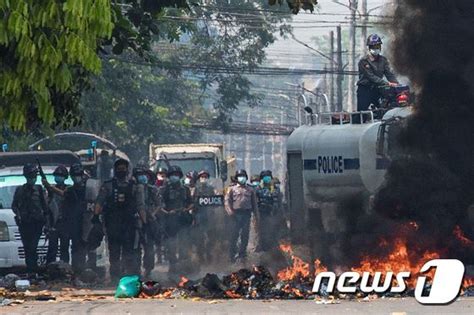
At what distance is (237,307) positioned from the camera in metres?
16.1

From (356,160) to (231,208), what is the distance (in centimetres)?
455

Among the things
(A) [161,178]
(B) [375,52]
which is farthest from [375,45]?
(A) [161,178]

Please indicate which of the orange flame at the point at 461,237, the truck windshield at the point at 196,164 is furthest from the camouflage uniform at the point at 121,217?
the truck windshield at the point at 196,164

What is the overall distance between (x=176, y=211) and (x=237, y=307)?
9792 millimetres

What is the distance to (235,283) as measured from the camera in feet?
58.4

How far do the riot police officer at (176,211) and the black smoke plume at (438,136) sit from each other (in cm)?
610

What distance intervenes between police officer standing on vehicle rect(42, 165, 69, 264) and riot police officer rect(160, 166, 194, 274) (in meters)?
2.52

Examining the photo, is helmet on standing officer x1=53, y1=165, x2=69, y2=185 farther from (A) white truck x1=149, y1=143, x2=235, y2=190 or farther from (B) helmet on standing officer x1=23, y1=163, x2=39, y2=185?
(A) white truck x1=149, y1=143, x2=235, y2=190

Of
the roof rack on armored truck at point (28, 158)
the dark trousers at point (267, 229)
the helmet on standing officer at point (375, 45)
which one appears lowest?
the dark trousers at point (267, 229)

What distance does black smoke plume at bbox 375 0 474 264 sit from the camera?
19266 millimetres

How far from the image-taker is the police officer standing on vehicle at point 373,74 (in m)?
22.5

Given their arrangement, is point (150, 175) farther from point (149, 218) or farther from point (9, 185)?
point (9, 185)

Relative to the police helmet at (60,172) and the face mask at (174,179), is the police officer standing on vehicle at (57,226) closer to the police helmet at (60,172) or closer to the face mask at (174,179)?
the police helmet at (60,172)

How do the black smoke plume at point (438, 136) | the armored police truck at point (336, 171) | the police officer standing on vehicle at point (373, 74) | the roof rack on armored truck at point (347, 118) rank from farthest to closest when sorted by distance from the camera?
the roof rack on armored truck at point (347, 118) → the police officer standing on vehicle at point (373, 74) → the armored police truck at point (336, 171) → the black smoke plume at point (438, 136)
